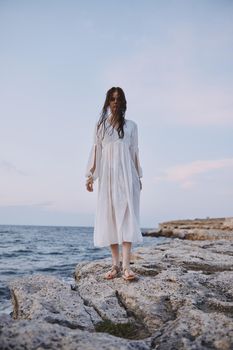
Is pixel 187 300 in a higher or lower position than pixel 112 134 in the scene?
lower

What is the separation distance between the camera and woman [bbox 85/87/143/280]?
15.6 feet

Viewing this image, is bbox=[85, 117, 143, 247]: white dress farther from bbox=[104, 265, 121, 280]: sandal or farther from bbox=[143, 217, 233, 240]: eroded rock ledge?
bbox=[143, 217, 233, 240]: eroded rock ledge

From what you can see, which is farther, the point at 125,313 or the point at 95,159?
the point at 95,159

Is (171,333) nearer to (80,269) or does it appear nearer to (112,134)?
(112,134)

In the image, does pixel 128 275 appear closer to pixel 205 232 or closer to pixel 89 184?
pixel 89 184

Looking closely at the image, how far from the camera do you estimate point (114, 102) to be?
4992 millimetres

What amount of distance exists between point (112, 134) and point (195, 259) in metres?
3.17

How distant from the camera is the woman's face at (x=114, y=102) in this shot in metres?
4.97

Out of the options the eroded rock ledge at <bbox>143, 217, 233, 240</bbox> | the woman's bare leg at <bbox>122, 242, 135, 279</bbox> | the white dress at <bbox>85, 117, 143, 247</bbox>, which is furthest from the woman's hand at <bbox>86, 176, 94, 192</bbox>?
the eroded rock ledge at <bbox>143, 217, 233, 240</bbox>

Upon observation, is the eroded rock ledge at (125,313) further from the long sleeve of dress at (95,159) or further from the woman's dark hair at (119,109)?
the woman's dark hair at (119,109)

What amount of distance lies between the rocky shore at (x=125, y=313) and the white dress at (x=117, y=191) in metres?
0.65

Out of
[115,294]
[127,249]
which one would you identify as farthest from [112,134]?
[115,294]

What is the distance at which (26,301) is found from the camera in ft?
12.1

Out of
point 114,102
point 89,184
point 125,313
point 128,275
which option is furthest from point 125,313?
point 114,102
